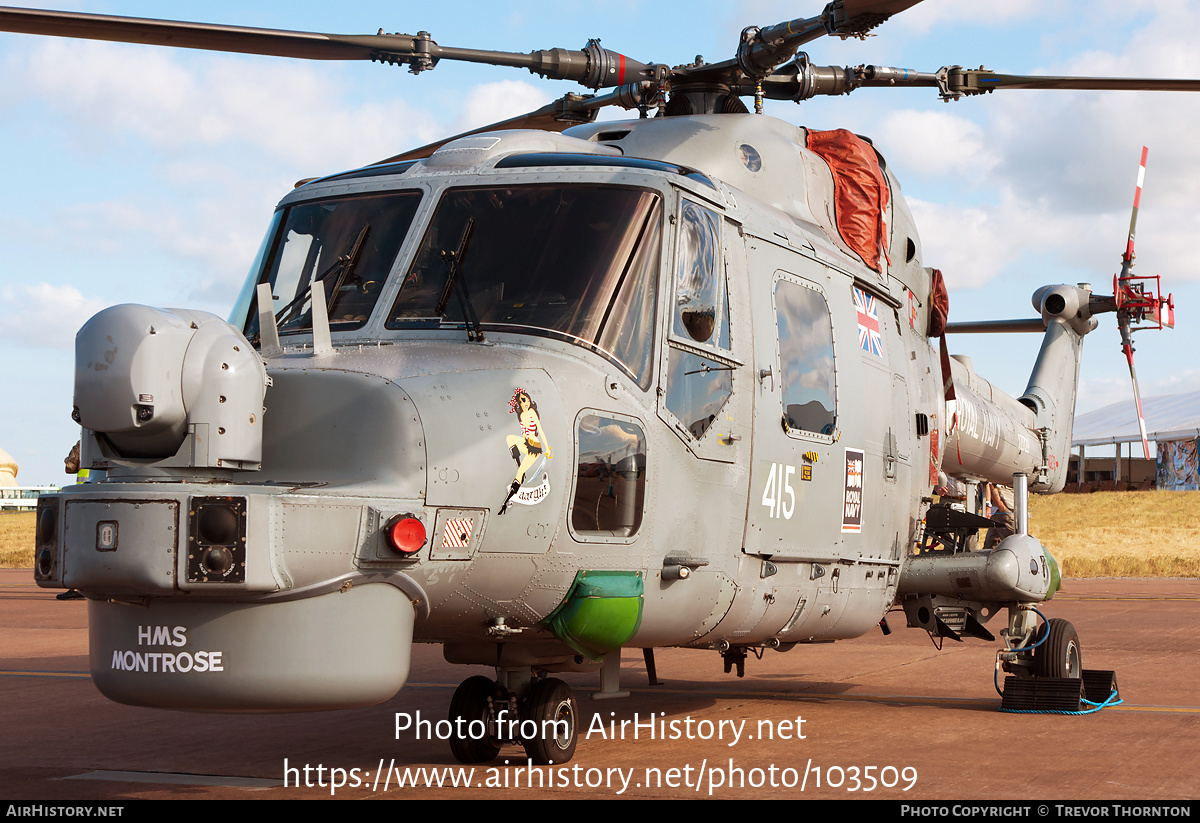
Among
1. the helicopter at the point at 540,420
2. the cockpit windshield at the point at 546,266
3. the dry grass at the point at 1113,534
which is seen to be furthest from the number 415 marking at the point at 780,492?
the dry grass at the point at 1113,534

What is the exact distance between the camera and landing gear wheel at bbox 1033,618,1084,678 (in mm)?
9430

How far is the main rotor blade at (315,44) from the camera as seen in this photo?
6.49m

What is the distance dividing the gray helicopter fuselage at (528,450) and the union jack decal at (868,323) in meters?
0.03

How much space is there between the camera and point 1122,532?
38312 mm

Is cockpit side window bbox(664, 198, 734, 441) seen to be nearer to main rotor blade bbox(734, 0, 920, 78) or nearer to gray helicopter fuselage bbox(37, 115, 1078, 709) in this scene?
gray helicopter fuselage bbox(37, 115, 1078, 709)

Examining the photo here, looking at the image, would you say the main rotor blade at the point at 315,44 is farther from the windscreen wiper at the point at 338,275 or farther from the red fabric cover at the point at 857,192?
the red fabric cover at the point at 857,192

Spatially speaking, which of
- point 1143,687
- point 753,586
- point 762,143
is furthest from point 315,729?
point 1143,687

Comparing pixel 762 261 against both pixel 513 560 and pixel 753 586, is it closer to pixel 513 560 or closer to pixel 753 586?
pixel 753 586

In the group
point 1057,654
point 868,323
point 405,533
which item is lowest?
point 1057,654

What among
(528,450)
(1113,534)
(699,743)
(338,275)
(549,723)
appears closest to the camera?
(528,450)

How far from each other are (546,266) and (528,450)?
1146 mm

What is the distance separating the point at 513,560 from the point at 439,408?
2.45ft

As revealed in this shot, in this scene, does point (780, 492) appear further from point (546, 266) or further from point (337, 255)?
point (337, 255)

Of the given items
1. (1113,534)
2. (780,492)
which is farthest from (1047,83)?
(1113,534)
